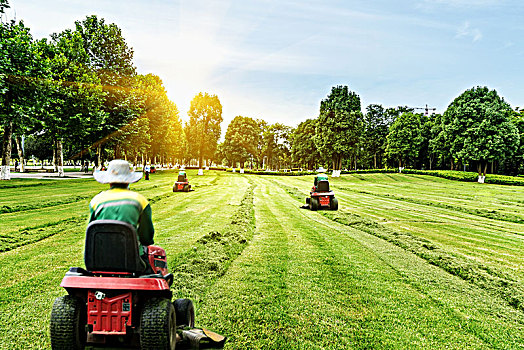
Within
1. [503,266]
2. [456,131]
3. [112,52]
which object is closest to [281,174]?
[456,131]

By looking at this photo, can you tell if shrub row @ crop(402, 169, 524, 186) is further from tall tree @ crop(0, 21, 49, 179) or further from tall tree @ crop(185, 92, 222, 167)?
tall tree @ crop(0, 21, 49, 179)

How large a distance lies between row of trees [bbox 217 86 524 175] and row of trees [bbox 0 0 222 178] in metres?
24.9

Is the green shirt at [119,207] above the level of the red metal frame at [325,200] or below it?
above

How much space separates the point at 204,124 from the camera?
6238 cm

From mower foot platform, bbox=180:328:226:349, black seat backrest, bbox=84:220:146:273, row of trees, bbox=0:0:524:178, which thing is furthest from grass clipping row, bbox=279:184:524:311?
row of trees, bbox=0:0:524:178

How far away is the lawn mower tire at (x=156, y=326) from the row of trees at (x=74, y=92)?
25524 mm

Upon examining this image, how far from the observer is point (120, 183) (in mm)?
3471

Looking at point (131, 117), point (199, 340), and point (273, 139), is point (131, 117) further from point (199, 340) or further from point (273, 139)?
point (273, 139)

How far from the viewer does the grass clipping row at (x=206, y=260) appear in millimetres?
5382

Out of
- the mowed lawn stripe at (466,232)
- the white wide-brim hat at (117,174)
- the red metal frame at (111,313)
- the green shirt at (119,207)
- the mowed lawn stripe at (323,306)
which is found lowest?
the mowed lawn stripe at (466,232)

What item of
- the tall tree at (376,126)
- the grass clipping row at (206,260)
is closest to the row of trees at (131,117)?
the tall tree at (376,126)

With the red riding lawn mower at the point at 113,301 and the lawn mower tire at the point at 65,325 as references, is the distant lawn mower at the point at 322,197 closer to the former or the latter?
the red riding lawn mower at the point at 113,301

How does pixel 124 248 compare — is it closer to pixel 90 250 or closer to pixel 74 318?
pixel 90 250

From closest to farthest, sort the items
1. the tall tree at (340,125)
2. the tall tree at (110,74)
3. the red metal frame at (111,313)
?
the red metal frame at (111,313), the tall tree at (110,74), the tall tree at (340,125)
